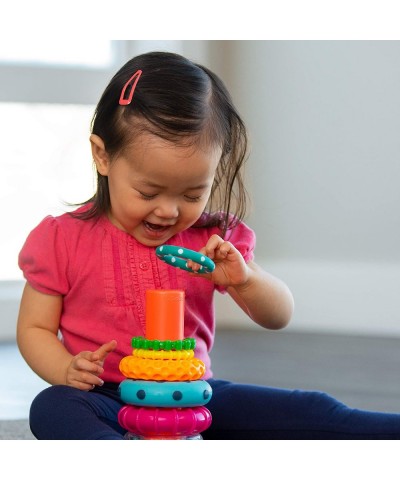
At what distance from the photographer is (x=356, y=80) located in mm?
2451

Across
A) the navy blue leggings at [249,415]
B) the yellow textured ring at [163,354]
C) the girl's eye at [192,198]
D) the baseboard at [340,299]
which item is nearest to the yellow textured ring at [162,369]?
the yellow textured ring at [163,354]

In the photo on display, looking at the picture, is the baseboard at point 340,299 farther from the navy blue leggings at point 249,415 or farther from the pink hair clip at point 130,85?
the pink hair clip at point 130,85

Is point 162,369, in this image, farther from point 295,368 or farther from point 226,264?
point 295,368

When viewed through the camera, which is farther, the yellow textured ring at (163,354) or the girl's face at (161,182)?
the girl's face at (161,182)

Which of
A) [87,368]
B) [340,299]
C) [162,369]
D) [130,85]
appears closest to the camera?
[162,369]

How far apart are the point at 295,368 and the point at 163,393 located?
961 millimetres

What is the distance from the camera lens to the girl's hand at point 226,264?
1023mm

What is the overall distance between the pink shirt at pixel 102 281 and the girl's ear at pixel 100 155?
3.2 inches

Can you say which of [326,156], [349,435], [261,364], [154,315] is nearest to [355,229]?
[326,156]

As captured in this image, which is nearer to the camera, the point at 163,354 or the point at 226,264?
the point at 163,354

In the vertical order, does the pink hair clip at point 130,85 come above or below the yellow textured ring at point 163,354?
above

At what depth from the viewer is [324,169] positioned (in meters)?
2.50

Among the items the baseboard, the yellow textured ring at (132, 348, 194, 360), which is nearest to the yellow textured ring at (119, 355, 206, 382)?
the yellow textured ring at (132, 348, 194, 360)

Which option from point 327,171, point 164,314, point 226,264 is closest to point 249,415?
point 226,264
